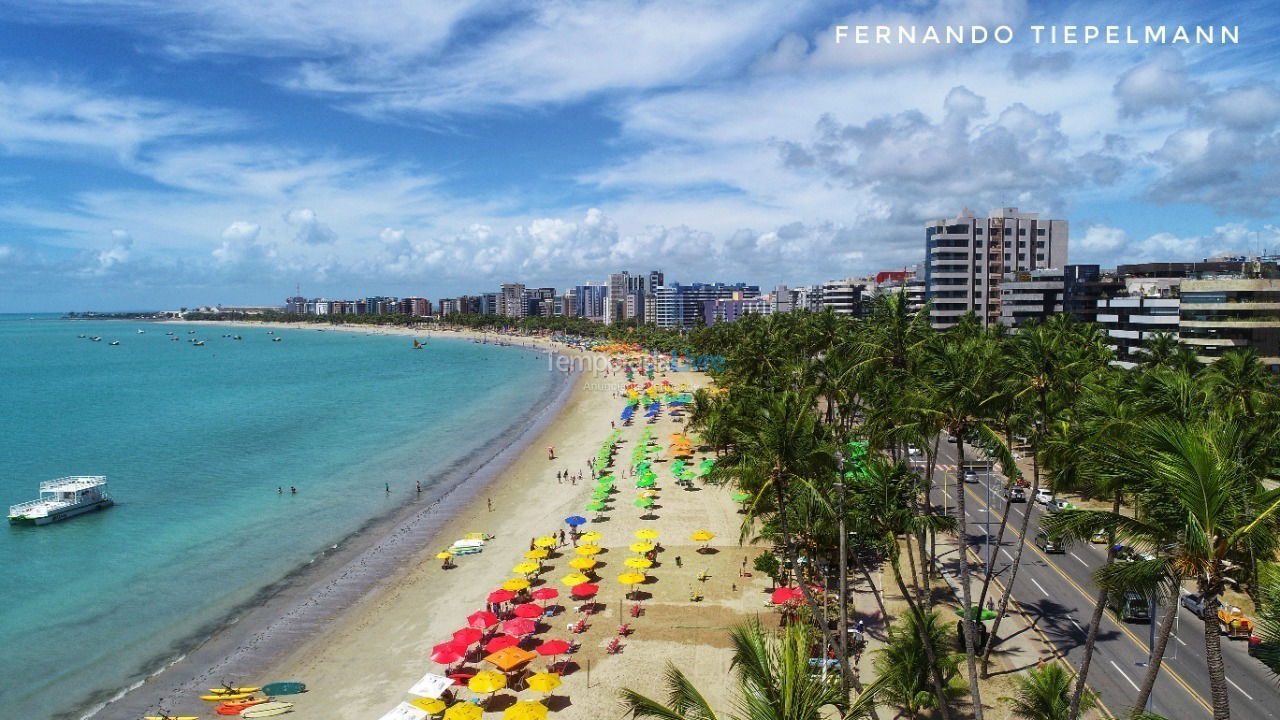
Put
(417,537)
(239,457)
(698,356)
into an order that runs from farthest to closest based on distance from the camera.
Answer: (698,356)
(239,457)
(417,537)

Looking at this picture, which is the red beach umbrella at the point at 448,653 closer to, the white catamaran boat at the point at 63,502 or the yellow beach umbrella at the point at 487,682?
the yellow beach umbrella at the point at 487,682

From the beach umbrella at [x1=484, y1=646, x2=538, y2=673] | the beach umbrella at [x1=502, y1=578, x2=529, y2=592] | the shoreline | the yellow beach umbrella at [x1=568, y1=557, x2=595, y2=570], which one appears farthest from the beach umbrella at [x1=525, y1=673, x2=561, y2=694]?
the shoreline

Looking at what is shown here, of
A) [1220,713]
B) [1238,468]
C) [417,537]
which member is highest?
[1238,468]

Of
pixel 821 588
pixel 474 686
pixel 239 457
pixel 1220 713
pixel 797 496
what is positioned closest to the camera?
pixel 1220 713

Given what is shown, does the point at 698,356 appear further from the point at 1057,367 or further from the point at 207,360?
the point at 207,360

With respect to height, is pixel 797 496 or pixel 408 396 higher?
pixel 797 496

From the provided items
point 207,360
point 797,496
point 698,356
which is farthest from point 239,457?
point 207,360
